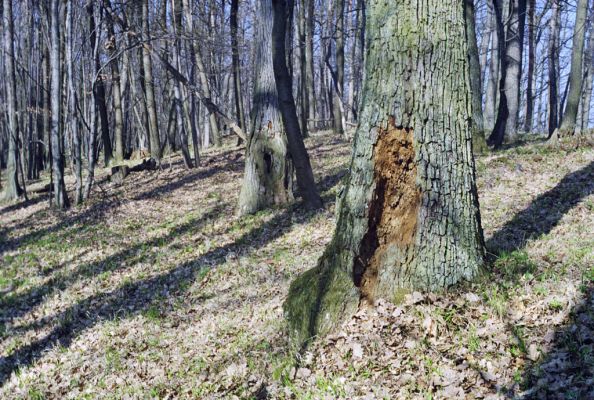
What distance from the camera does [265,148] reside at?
36.8 feet

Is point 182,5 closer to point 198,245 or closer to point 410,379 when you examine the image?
point 198,245

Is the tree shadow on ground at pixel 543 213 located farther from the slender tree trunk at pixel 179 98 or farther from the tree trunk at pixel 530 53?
the slender tree trunk at pixel 179 98

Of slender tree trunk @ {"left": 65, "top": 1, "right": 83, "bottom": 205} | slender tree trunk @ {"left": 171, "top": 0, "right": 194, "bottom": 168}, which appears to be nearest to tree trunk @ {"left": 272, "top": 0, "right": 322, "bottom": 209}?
slender tree trunk @ {"left": 65, "top": 1, "right": 83, "bottom": 205}

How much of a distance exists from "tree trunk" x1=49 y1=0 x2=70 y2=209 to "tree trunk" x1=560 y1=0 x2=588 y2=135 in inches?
566

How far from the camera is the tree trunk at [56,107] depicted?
14680mm

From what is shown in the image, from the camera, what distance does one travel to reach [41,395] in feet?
19.6

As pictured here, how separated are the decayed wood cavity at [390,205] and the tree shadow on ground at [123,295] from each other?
4.04m

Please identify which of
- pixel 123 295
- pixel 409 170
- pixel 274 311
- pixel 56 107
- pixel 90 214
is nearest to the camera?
pixel 409 170

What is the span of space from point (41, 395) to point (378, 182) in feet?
16.0

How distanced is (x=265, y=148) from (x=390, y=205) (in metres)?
6.58

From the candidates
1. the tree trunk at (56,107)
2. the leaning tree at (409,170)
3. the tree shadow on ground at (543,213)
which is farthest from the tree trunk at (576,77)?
the tree trunk at (56,107)

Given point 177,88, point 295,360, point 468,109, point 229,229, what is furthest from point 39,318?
point 177,88

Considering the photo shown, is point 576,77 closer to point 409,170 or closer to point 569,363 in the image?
point 409,170

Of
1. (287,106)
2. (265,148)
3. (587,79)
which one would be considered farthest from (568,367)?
(587,79)
